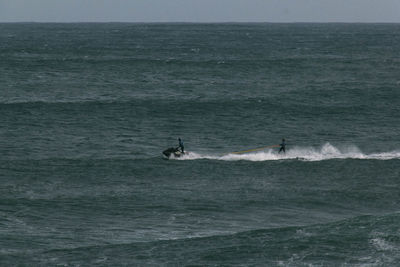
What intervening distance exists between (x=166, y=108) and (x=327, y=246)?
5753cm

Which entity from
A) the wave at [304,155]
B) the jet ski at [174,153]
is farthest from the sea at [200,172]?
the jet ski at [174,153]

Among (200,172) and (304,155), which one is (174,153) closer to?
(200,172)

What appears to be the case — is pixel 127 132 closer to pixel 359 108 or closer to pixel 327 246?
pixel 359 108

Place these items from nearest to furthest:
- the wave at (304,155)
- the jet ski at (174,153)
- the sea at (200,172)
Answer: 1. the sea at (200,172)
2. the jet ski at (174,153)
3. the wave at (304,155)

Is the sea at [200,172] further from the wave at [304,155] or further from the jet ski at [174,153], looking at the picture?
the jet ski at [174,153]

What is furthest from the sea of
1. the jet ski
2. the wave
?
the jet ski

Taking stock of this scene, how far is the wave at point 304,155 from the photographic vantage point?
2761 inches

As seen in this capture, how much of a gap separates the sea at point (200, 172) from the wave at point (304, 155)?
0.22 meters

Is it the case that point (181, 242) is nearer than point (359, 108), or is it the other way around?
point (181, 242)

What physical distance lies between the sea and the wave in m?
0.22

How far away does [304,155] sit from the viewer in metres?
72.3

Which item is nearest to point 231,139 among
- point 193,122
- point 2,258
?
point 193,122

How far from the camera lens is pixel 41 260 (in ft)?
139

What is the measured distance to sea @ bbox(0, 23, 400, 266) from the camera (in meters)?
44.2
